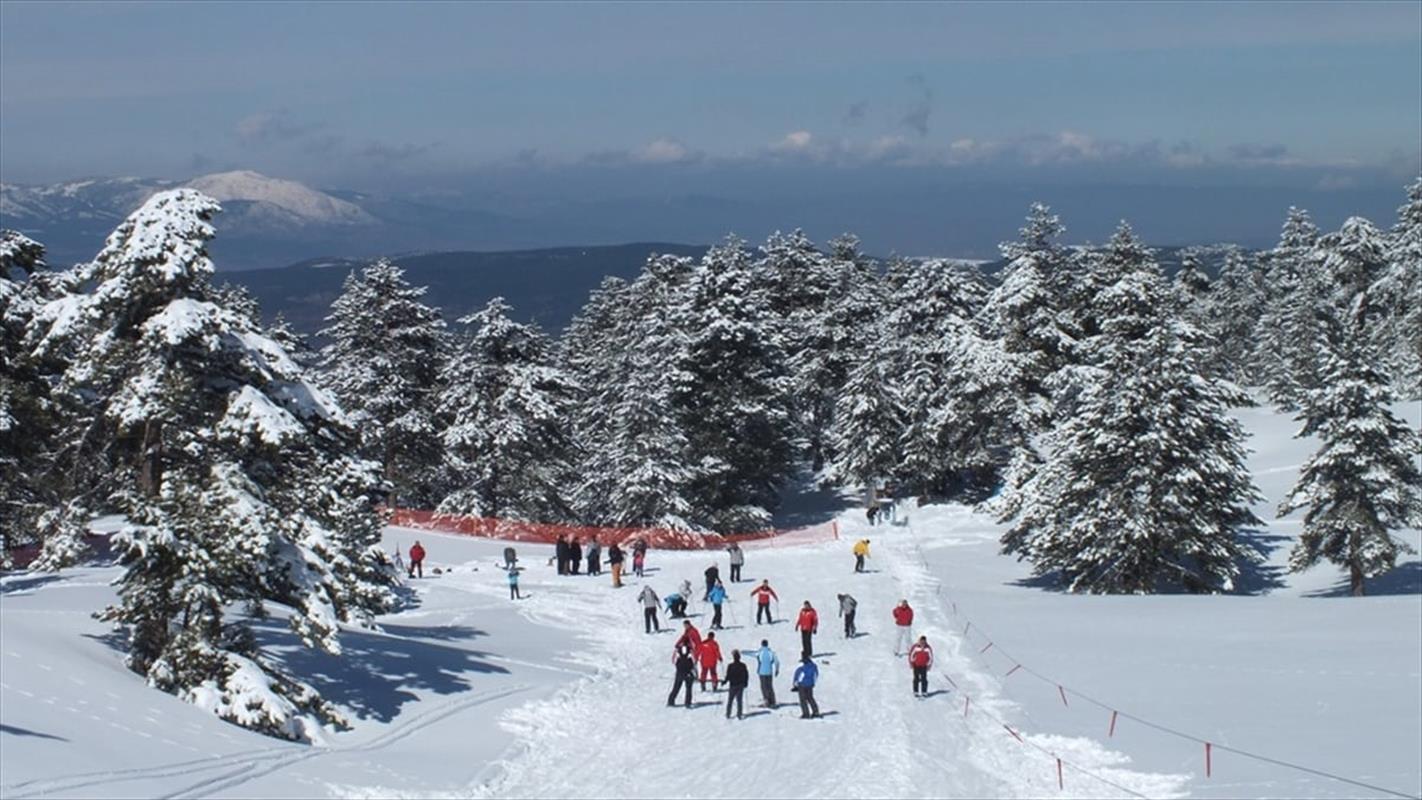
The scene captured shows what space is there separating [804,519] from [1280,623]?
3119cm

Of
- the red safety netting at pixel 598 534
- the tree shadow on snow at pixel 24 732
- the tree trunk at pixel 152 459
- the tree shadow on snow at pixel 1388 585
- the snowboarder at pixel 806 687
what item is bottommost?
the snowboarder at pixel 806 687

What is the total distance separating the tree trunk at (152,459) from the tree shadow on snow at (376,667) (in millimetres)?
4204

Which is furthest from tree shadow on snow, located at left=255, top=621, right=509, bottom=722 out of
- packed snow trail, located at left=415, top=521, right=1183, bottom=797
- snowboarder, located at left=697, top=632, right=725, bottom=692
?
snowboarder, located at left=697, top=632, right=725, bottom=692

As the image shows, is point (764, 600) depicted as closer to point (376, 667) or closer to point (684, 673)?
point (684, 673)

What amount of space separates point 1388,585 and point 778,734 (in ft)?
95.7

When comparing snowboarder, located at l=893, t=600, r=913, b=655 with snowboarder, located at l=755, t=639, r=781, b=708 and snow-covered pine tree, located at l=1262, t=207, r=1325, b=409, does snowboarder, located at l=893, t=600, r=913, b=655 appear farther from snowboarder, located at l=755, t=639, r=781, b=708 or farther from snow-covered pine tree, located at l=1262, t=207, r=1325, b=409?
snow-covered pine tree, located at l=1262, t=207, r=1325, b=409

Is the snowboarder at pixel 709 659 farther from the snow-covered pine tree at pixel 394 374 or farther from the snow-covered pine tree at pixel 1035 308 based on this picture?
the snow-covered pine tree at pixel 394 374

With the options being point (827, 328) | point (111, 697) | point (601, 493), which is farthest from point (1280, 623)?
point (827, 328)

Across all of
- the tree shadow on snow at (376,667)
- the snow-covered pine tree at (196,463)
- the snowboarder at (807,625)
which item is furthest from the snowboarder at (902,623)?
the snow-covered pine tree at (196,463)

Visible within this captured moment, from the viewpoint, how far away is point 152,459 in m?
21.8

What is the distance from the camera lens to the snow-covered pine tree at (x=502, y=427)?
55.2m

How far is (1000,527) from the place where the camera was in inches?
2160

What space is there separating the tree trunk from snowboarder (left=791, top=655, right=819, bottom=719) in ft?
38.5

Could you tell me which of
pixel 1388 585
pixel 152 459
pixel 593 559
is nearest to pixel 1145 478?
pixel 1388 585
